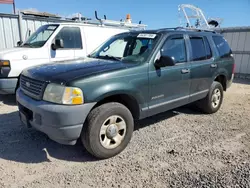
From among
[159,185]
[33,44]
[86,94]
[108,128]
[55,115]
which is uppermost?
[33,44]

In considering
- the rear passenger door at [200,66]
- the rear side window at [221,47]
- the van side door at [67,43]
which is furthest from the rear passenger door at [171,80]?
the van side door at [67,43]

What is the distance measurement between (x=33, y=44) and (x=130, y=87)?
4.08 metres

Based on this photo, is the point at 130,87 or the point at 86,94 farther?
the point at 130,87

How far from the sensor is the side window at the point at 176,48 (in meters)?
3.81

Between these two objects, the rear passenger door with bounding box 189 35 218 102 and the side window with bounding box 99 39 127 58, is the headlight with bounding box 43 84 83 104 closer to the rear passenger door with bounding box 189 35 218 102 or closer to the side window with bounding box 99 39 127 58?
the side window with bounding box 99 39 127 58

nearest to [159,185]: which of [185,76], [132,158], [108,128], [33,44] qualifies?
[132,158]

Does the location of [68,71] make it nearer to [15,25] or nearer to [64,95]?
[64,95]

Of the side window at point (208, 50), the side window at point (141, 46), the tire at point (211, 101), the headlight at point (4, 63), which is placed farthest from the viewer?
the headlight at point (4, 63)

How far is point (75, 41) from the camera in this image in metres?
6.59

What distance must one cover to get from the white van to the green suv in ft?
6.71

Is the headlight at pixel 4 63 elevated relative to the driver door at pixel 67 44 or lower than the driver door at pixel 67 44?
lower

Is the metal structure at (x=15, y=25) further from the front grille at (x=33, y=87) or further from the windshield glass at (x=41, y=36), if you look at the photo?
the front grille at (x=33, y=87)

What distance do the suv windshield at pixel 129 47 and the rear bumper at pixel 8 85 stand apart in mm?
2370

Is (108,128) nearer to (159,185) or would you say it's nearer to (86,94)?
(86,94)
